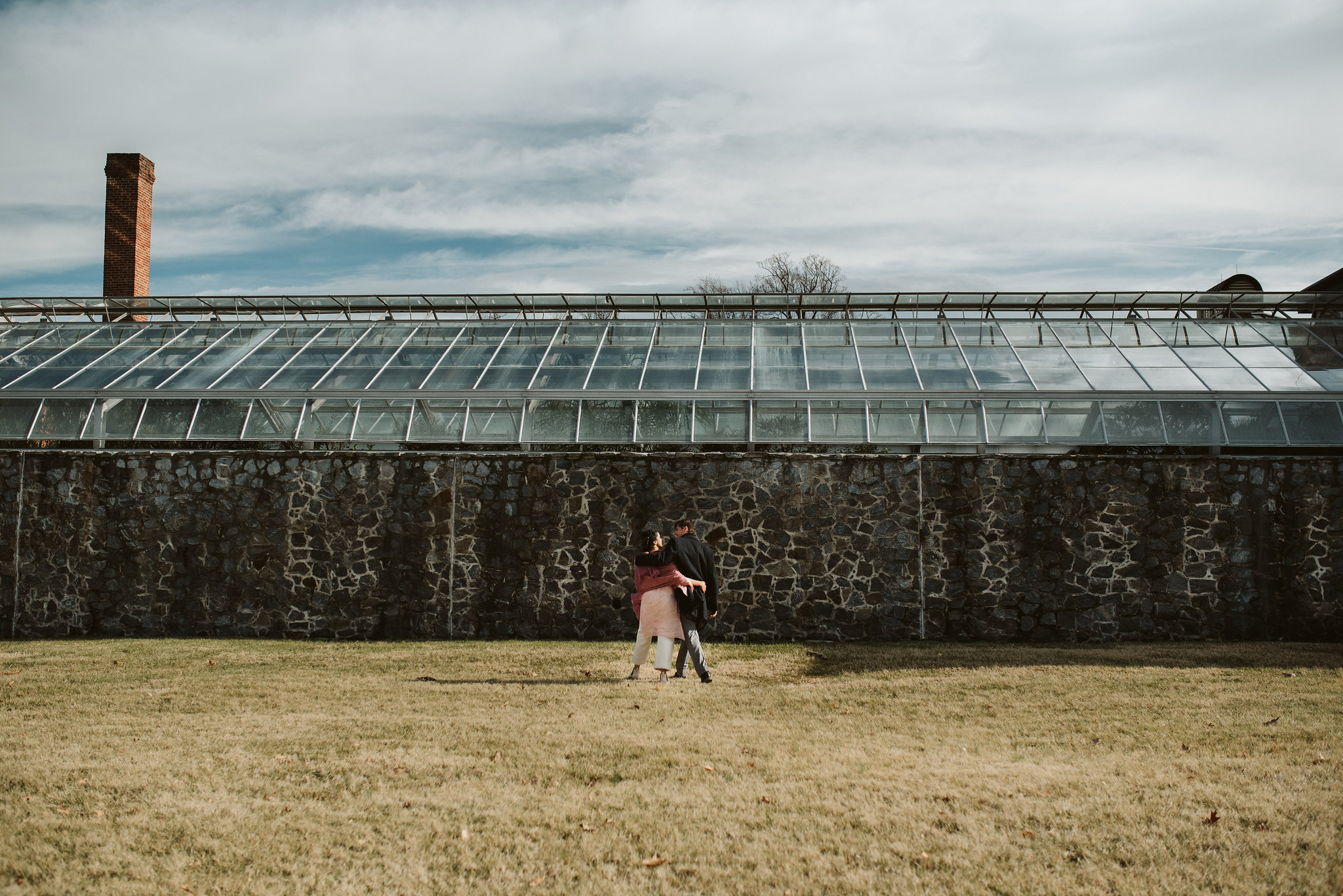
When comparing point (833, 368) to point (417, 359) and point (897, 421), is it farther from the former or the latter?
point (417, 359)

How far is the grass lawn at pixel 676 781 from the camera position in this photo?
4.41 meters

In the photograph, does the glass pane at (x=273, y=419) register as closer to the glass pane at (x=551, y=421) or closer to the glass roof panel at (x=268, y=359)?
the glass roof panel at (x=268, y=359)

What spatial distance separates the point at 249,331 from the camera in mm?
16516

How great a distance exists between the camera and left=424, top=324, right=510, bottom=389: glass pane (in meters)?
Result: 13.9

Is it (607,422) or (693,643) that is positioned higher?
(607,422)

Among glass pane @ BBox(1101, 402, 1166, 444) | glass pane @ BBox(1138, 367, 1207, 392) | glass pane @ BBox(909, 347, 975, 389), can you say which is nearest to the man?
glass pane @ BBox(909, 347, 975, 389)

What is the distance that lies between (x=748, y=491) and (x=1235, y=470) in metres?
6.12

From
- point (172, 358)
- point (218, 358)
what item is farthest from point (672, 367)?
point (172, 358)

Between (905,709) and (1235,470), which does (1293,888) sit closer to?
(905,709)

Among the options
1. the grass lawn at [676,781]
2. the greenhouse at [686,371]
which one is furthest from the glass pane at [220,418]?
the grass lawn at [676,781]

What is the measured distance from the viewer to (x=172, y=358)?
15.1 metres

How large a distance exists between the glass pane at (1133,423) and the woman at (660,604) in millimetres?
6682

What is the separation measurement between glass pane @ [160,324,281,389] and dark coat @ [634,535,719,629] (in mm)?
8481

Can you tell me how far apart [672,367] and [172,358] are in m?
8.19
